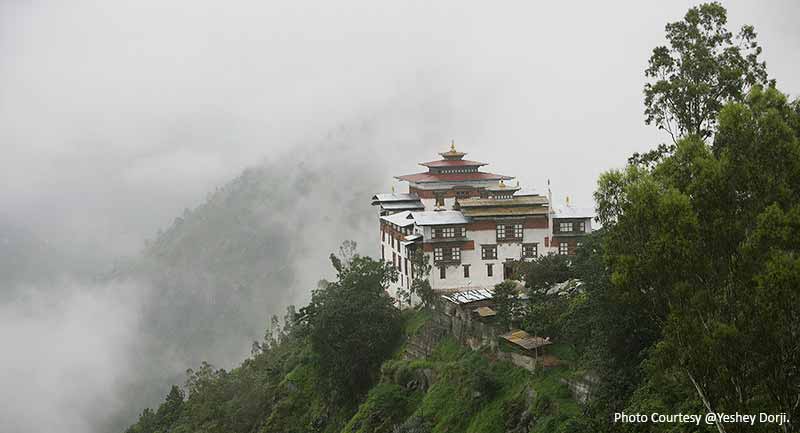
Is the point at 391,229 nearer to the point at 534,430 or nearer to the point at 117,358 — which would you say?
the point at 534,430

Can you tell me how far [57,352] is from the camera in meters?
194

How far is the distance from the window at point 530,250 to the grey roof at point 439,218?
4232mm

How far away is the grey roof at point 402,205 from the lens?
214 feet

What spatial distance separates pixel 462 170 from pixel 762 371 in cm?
4813

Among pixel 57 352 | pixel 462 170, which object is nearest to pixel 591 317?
pixel 462 170

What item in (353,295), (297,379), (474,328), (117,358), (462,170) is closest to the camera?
(474,328)

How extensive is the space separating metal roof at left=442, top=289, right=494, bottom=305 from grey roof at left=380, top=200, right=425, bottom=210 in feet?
47.4

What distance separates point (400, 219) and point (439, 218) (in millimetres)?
5048

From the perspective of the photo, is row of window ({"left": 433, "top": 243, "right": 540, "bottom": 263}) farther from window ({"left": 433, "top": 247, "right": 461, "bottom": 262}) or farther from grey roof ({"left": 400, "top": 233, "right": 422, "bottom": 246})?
grey roof ({"left": 400, "top": 233, "right": 422, "bottom": 246})

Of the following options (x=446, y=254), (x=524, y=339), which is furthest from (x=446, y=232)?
(x=524, y=339)

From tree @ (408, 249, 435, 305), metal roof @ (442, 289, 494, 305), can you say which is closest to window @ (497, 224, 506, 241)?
metal roof @ (442, 289, 494, 305)

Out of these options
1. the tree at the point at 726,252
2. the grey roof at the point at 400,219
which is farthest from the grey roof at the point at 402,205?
the tree at the point at 726,252

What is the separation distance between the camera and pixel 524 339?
4097cm

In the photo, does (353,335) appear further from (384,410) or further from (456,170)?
(456,170)
